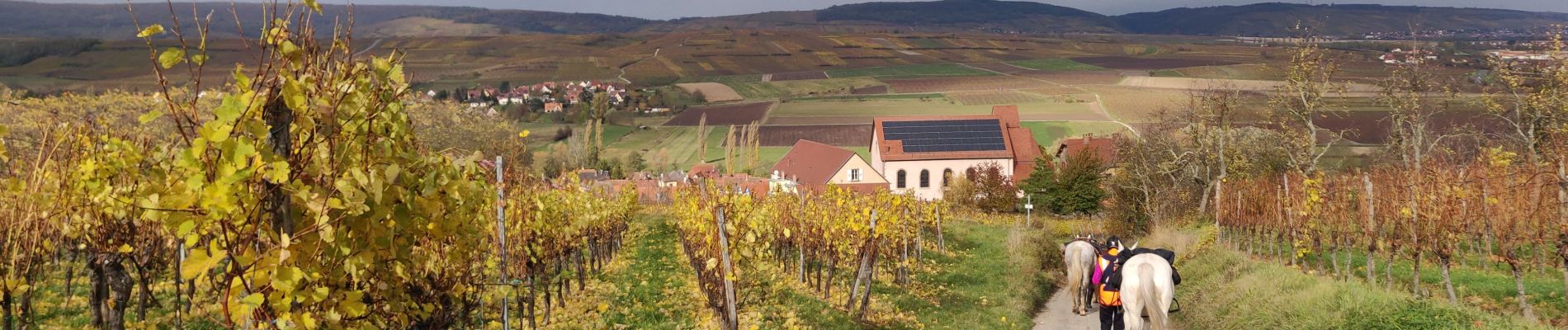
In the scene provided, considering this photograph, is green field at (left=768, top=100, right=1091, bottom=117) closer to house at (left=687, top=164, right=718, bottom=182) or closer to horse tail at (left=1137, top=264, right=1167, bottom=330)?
house at (left=687, top=164, right=718, bottom=182)

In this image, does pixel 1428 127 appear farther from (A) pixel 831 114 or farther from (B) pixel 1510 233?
(A) pixel 831 114

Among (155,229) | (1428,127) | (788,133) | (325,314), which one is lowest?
(788,133)

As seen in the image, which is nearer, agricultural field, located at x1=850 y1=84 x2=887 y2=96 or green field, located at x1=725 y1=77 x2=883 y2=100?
agricultural field, located at x1=850 y1=84 x2=887 y2=96

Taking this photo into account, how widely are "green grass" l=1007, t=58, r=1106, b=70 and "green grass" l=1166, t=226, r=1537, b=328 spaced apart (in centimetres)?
14446

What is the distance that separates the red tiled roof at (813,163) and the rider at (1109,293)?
149ft

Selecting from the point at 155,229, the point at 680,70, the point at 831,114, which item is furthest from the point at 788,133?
the point at 155,229

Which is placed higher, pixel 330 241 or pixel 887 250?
pixel 330 241

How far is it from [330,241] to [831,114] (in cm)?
10635

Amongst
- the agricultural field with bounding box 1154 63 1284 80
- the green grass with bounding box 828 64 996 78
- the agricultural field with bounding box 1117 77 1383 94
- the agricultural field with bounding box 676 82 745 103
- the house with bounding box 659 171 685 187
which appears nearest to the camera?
the house with bounding box 659 171 685 187

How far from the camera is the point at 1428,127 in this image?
43.7 meters

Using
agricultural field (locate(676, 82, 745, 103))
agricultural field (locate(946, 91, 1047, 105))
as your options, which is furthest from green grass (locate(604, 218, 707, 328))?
agricultural field (locate(676, 82, 745, 103))

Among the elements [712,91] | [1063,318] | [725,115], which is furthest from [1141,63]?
[1063,318]

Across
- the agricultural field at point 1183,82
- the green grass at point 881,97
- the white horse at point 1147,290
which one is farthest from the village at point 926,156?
the green grass at point 881,97

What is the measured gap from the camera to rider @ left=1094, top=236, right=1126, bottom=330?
12.0 metres
